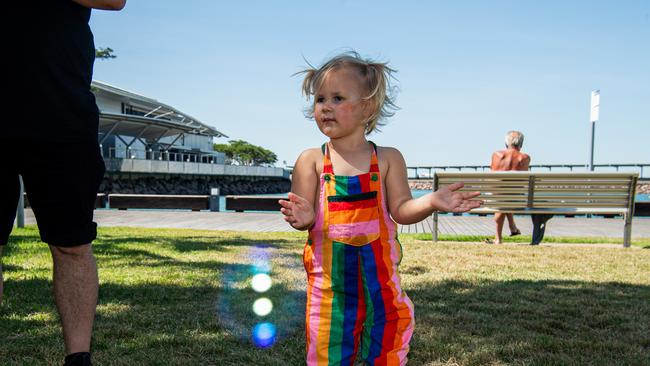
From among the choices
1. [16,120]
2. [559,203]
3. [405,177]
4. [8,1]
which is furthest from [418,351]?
[559,203]

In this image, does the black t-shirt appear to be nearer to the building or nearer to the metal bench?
the metal bench

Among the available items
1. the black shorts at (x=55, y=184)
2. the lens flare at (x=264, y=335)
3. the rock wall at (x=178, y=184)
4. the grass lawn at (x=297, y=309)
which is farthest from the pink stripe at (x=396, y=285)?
the rock wall at (x=178, y=184)

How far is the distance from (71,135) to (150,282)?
2.79 m

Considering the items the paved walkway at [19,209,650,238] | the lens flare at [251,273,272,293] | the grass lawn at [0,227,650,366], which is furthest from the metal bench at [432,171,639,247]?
the lens flare at [251,273,272,293]

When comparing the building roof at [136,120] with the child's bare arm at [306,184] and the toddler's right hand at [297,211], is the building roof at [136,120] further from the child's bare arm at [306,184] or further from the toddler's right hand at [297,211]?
the toddler's right hand at [297,211]

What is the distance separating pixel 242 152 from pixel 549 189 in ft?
408

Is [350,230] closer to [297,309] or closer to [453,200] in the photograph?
[453,200]

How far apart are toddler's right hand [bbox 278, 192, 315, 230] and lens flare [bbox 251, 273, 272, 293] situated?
246cm

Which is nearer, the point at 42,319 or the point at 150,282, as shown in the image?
the point at 42,319

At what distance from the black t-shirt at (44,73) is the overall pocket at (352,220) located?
3.51ft

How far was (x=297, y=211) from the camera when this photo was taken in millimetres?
2023

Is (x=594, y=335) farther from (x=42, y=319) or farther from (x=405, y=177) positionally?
(x=42, y=319)

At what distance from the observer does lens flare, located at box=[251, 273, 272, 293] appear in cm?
445

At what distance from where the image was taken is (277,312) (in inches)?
144
